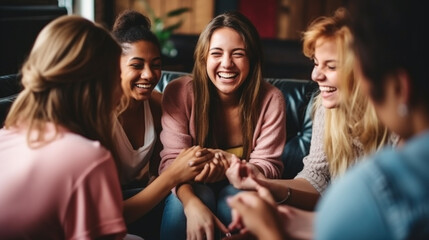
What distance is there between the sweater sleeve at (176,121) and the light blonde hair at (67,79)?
2.16ft

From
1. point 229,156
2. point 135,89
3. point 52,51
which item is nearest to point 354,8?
point 52,51

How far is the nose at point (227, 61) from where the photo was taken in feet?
6.08

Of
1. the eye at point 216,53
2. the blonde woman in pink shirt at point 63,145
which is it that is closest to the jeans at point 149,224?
the eye at point 216,53

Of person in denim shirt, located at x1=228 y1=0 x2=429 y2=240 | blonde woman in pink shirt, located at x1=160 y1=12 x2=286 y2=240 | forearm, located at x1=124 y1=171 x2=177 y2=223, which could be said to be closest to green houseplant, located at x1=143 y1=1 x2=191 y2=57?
blonde woman in pink shirt, located at x1=160 y1=12 x2=286 y2=240

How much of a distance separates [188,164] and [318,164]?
47 cm

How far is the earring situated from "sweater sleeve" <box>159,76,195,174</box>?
3.79ft

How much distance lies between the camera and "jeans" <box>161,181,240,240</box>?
1.65 metres

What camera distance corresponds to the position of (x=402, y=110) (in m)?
0.77

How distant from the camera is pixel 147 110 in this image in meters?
1.93

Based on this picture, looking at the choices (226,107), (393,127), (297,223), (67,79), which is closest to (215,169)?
(226,107)

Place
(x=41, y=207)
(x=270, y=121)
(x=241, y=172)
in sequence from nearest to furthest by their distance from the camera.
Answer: (x=41, y=207)
(x=241, y=172)
(x=270, y=121)

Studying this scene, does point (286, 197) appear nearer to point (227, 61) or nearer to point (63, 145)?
point (227, 61)

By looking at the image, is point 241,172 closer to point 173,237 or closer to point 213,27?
point 173,237

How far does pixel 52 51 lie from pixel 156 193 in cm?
60
